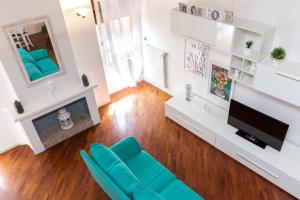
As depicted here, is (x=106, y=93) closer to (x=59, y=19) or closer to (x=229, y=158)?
(x=59, y=19)

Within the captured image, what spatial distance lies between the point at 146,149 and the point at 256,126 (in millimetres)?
1746

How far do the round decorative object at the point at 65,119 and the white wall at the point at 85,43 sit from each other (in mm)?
750

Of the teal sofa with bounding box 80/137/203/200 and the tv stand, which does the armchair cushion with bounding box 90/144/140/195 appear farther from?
the tv stand

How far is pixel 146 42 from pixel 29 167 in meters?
3.20

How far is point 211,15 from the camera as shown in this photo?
11.8 feet

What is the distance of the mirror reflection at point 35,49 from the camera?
3.66m

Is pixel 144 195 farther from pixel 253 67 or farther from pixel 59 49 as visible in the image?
pixel 59 49

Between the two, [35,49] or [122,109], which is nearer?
[35,49]

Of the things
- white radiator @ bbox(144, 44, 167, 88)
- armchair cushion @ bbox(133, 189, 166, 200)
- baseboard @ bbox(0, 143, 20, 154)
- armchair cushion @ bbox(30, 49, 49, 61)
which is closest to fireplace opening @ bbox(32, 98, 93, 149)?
baseboard @ bbox(0, 143, 20, 154)

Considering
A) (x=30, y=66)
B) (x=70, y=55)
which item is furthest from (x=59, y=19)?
(x=30, y=66)

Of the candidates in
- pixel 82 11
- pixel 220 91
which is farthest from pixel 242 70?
pixel 82 11

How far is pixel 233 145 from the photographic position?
3.84 meters

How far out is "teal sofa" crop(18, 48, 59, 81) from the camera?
384 centimetres

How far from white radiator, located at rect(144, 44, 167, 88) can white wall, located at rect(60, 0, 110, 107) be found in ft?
3.53
